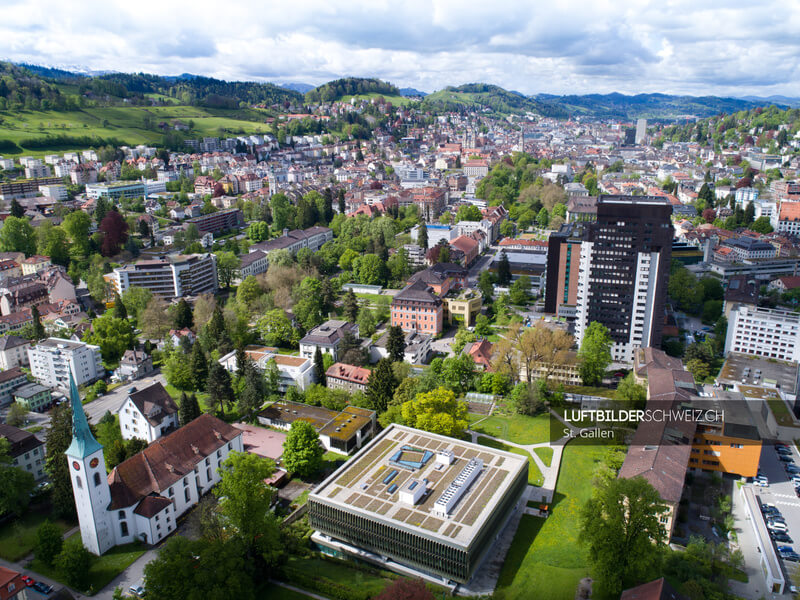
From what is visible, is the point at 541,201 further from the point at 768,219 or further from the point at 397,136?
the point at 397,136

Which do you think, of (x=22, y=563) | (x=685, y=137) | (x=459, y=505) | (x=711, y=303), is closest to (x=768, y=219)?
(x=711, y=303)

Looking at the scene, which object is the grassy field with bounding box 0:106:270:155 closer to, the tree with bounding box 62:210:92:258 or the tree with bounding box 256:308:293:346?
the tree with bounding box 62:210:92:258

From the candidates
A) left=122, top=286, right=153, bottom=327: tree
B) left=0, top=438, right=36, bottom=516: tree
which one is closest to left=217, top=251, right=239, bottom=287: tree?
left=122, top=286, right=153, bottom=327: tree

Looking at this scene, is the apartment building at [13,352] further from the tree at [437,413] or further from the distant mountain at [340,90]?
the distant mountain at [340,90]

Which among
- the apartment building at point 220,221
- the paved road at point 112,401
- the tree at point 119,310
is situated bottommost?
the paved road at point 112,401

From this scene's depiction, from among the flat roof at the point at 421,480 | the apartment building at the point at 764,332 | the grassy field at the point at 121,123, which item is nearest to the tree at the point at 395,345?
the flat roof at the point at 421,480

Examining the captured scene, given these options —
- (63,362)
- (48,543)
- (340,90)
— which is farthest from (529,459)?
(340,90)
